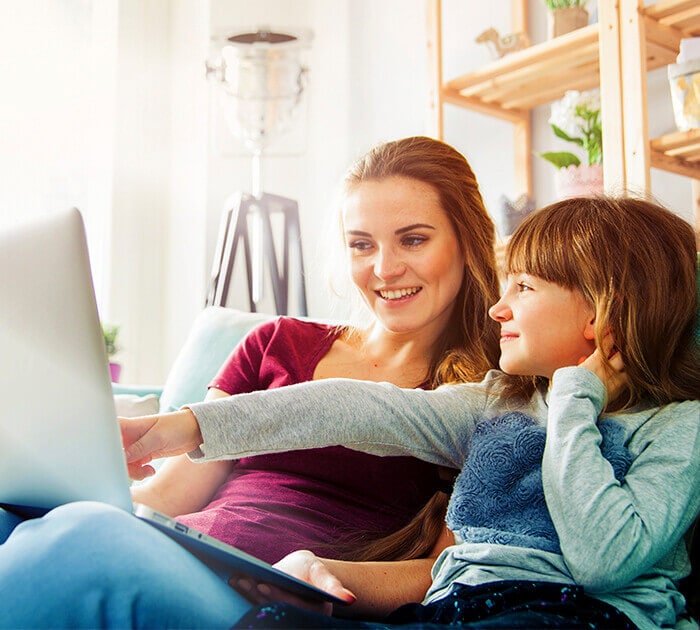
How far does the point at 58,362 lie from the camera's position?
0.67 meters

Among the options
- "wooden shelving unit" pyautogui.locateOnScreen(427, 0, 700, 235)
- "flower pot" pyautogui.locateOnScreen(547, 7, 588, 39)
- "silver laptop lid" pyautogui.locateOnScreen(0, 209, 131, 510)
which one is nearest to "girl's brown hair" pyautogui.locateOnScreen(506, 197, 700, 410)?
"silver laptop lid" pyautogui.locateOnScreen(0, 209, 131, 510)

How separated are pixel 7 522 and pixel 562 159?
161 cm

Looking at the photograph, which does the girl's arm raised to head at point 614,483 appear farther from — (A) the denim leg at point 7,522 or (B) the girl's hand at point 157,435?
(A) the denim leg at point 7,522

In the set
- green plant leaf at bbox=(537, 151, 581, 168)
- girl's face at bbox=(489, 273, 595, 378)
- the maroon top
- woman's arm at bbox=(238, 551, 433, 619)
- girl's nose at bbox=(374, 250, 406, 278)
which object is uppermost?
green plant leaf at bbox=(537, 151, 581, 168)

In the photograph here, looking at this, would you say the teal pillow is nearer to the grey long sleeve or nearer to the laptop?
the grey long sleeve

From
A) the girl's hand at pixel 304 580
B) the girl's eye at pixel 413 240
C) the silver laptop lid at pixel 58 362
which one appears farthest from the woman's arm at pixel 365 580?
the girl's eye at pixel 413 240

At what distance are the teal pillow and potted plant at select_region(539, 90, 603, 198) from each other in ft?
2.72

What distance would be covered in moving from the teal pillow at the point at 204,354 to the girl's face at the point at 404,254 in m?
0.44

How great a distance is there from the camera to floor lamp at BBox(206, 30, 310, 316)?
283cm

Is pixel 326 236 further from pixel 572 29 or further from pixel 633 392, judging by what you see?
pixel 572 29

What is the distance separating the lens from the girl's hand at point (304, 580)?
2.31 ft

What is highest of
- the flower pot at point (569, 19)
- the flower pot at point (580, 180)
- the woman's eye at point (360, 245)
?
the flower pot at point (569, 19)

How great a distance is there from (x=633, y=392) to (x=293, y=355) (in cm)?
58

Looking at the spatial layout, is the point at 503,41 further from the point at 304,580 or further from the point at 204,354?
the point at 304,580
